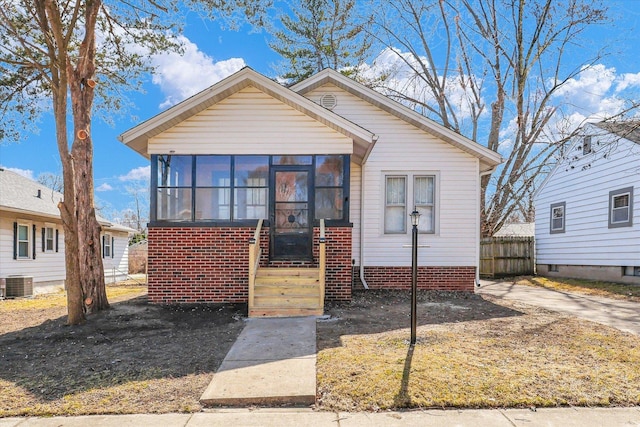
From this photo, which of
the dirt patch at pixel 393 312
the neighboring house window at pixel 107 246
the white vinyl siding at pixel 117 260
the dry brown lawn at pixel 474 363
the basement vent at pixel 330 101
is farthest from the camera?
the white vinyl siding at pixel 117 260

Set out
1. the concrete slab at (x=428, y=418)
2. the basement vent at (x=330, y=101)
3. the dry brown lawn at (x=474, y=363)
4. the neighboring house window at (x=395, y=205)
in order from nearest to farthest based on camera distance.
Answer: the concrete slab at (x=428, y=418)
the dry brown lawn at (x=474, y=363)
the neighboring house window at (x=395, y=205)
the basement vent at (x=330, y=101)

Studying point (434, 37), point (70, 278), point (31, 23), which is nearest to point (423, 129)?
point (70, 278)

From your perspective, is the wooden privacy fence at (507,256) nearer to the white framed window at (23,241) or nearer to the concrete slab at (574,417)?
the concrete slab at (574,417)

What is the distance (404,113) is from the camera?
1002 centimetres

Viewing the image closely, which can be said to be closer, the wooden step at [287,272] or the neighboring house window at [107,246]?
the wooden step at [287,272]

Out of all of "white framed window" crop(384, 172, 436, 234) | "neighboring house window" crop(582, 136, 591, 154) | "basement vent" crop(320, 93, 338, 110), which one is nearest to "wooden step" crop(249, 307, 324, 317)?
"white framed window" crop(384, 172, 436, 234)

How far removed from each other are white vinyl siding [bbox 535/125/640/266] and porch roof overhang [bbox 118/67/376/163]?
759 centimetres

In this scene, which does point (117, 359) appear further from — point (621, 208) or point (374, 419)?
point (621, 208)

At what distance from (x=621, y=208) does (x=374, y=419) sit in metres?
12.8

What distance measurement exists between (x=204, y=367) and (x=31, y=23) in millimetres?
9426

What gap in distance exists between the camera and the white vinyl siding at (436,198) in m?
10.0

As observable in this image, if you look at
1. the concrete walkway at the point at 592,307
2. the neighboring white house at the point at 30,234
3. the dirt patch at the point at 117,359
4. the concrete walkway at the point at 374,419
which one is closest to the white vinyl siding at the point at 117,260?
the neighboring white house at the point at 30,234

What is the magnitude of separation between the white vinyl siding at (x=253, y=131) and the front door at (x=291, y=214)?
0.50 m

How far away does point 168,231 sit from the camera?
8148mm
